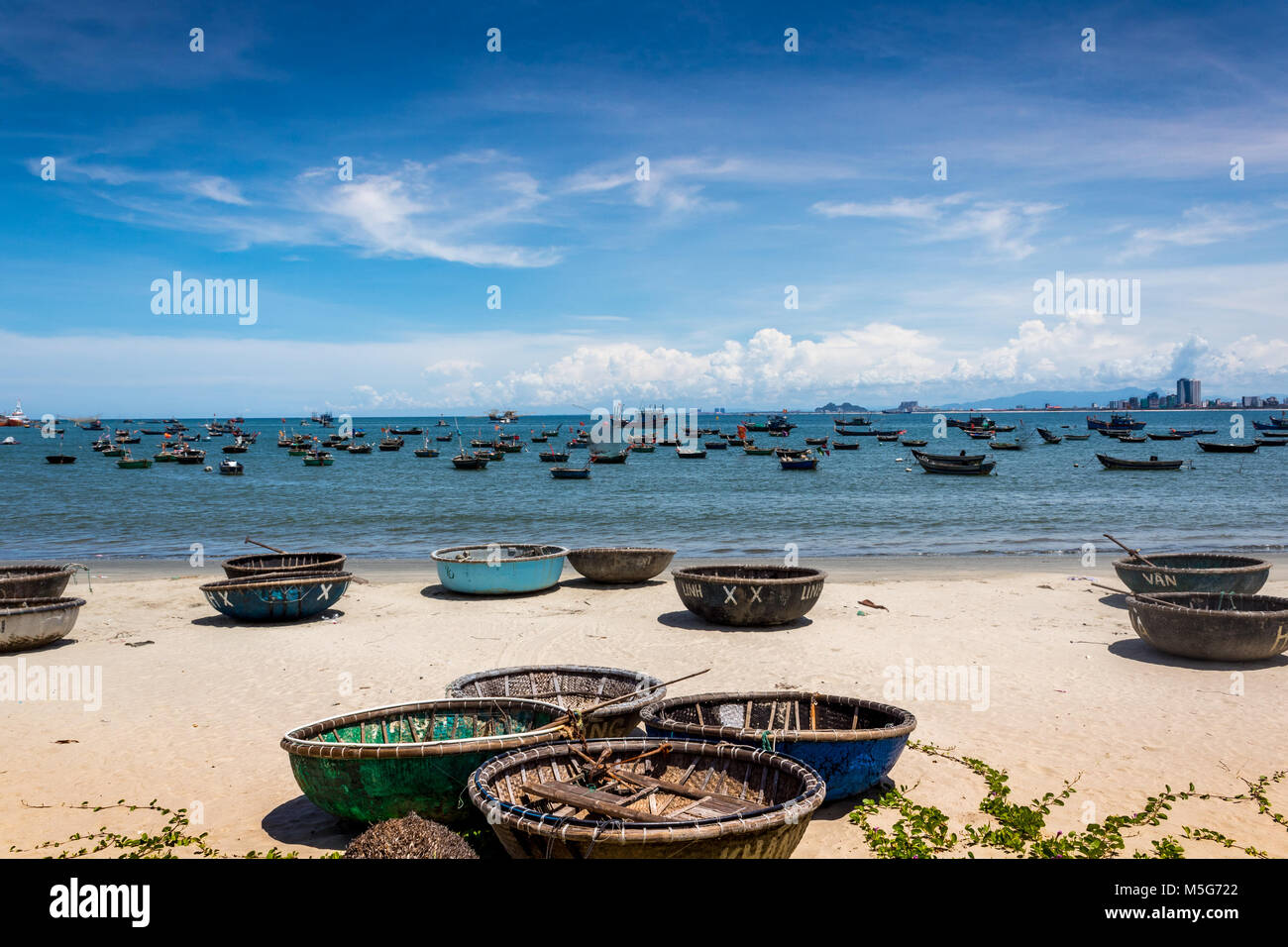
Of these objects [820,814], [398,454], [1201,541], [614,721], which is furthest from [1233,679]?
[398,454]

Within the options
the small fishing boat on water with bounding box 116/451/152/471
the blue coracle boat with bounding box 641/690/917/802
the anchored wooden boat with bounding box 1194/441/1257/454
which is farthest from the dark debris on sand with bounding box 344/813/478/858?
the anchored wooden boat with bounding box 1194/441/1257/454

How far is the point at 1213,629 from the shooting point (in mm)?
11398

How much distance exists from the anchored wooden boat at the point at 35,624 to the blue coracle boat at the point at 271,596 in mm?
2087

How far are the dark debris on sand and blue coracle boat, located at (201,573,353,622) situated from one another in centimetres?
1040

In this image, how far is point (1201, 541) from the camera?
26859 mm

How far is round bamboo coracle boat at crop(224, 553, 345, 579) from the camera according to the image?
17.1 meters

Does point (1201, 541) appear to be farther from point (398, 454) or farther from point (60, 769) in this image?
point (398, 454)

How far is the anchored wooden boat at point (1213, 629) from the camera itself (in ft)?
36.8

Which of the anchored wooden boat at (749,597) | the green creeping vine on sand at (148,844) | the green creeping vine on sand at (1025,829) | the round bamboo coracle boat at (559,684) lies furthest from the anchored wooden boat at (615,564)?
the green creeping vine on sand at (148,844)

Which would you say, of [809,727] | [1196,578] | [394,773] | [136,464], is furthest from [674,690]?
[136,464]

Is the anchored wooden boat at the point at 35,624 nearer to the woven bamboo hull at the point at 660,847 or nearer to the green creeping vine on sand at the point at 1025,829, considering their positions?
the woven bamboo hull at the point at 660,847

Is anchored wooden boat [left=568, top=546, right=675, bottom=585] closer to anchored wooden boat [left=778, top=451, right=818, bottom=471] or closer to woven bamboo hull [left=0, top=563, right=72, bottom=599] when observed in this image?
woven bamboo hull [left=0, top=563, right=72, bottom=599]
